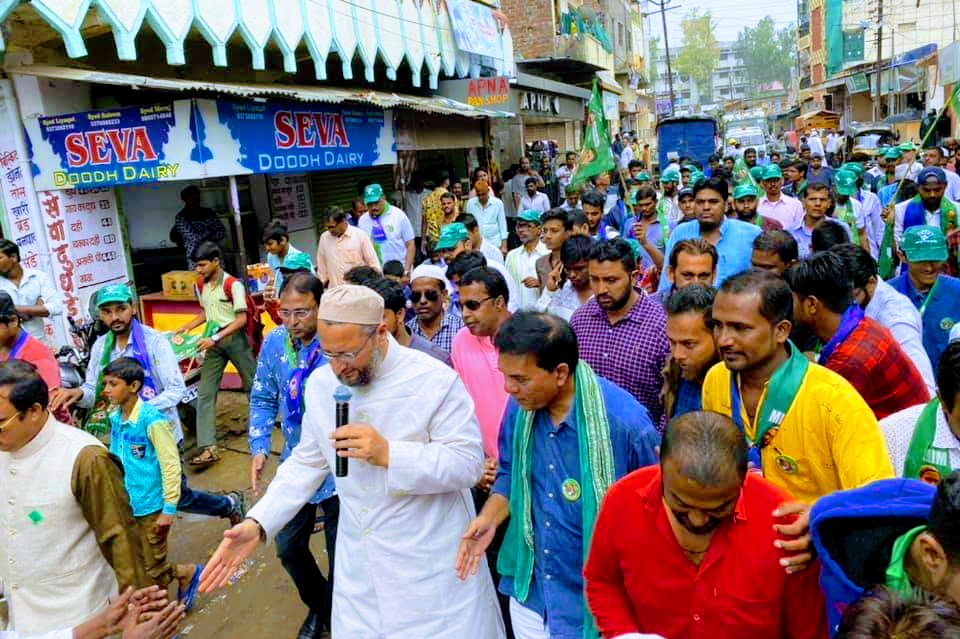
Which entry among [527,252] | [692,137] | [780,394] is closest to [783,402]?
[780,394]

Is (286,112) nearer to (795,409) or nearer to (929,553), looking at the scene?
(795,409)

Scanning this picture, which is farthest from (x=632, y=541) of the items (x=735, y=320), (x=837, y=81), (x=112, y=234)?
(x=837, y=81)

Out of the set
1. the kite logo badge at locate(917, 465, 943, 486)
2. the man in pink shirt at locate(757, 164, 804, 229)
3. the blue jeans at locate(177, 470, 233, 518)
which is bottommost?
the blue jeans at locate(177, 470, 233, 518)

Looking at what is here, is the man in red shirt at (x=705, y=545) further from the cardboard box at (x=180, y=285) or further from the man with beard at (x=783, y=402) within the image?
the cardboard box at (x=180, y=285)

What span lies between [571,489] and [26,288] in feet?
16.5

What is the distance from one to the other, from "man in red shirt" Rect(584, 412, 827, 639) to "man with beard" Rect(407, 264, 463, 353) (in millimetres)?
2256

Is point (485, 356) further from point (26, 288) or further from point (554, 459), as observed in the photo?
point (26, 288)

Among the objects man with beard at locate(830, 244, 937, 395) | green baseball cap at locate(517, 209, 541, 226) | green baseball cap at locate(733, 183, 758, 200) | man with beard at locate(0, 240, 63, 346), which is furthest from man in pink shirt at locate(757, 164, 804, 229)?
man with beard at locate(0, 240, 63, 346)

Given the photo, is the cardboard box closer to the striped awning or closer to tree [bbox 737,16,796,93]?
the striped awning

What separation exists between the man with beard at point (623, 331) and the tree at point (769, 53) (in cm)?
12224

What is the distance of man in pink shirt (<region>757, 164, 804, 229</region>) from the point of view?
726 centimetres

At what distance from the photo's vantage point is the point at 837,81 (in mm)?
45844

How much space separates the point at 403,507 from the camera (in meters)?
2.68

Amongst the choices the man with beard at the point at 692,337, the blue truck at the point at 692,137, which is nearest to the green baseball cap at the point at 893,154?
the man with beard at the point at 692,337
